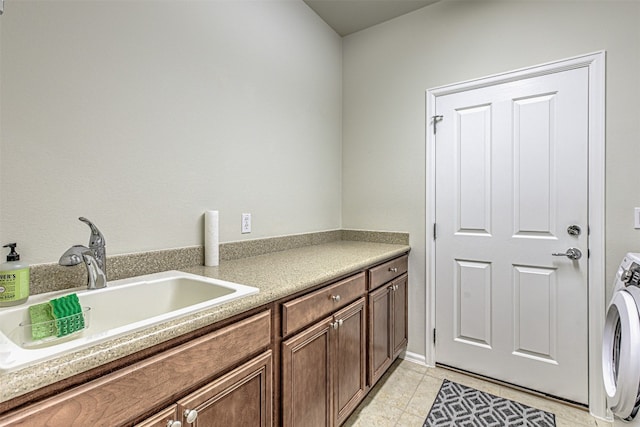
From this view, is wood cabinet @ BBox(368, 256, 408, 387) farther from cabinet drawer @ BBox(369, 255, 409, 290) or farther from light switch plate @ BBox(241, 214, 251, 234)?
light switch plate @ BBox(241, 214, 251, 234)

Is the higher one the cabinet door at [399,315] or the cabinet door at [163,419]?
the cabinet door at [163,419]

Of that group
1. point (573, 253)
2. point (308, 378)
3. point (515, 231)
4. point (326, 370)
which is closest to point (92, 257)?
point (308, 378)

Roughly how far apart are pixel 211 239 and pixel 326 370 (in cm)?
82

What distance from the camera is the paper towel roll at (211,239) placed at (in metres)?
1.53

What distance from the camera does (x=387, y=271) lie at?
201 centimetres

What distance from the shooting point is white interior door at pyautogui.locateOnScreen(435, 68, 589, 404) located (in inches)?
72.1

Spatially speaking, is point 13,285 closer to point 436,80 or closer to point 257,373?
point 257,373

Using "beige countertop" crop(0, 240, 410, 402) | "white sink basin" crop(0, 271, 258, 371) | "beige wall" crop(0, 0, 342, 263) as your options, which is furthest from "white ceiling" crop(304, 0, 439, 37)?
"white sink basin" crop(0, 271, 258, 371)

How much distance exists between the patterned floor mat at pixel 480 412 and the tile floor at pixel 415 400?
0.15 feet

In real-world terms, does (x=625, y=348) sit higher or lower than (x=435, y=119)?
lower

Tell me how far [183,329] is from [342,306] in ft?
2.93

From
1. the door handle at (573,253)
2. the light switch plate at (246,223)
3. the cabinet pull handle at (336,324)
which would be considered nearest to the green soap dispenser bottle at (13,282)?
the light switch plate at (246,223)

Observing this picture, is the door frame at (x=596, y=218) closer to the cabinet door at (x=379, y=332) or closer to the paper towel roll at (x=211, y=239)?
the cabinet door at (x=379, y=332)

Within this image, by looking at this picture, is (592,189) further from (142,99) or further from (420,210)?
(142,99)
